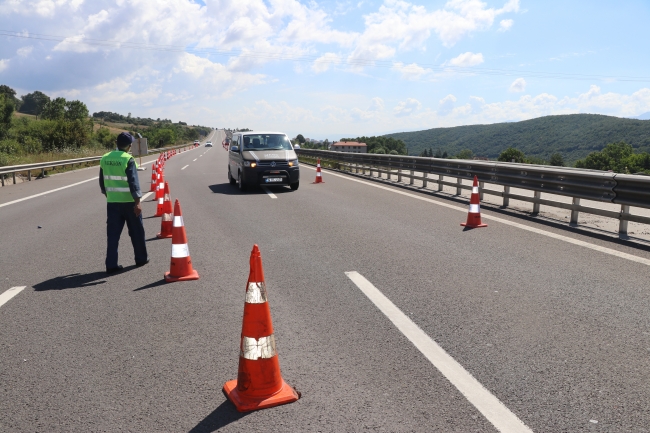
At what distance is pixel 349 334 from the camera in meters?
4.48

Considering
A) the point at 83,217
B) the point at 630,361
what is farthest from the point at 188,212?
the point at 630,361

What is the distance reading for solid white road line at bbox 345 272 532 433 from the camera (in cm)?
308

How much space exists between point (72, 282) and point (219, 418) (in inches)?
155

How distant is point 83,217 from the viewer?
466 inches

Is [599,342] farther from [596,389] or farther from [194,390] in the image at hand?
[194,390]

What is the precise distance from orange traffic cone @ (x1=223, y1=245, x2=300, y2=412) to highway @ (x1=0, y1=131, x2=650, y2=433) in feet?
0.30

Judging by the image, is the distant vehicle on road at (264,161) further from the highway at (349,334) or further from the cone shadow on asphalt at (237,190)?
the highway at (349,334)

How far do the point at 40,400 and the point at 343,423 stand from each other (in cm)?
184

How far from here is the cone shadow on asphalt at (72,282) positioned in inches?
242

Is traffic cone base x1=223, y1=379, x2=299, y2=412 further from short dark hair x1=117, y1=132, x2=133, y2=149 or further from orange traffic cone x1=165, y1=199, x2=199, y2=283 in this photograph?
short dark hair x1=117, y1=132, x2=133, y2=149

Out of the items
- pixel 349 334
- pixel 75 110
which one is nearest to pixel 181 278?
pixel 349 334

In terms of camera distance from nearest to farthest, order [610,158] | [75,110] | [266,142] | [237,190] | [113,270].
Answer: [113,270], [237,190], [266,142], [610,158], [75,110]

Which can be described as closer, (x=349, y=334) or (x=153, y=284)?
(x=349, y=334)

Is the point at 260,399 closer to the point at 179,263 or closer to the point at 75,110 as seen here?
the point at 179,263
